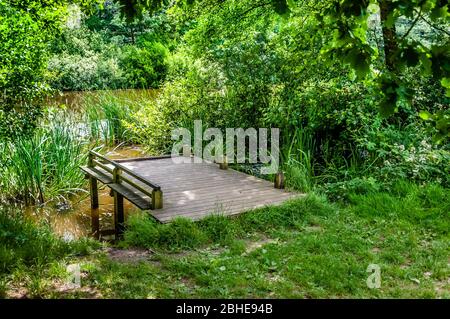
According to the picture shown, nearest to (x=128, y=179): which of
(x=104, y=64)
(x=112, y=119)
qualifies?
(x=112, y=119)

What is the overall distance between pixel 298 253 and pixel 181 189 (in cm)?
286

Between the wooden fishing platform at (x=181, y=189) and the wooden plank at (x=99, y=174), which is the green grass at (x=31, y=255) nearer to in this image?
the wooden fishing platform at (x=181, y=189)

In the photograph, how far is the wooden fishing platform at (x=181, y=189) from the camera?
6.51m

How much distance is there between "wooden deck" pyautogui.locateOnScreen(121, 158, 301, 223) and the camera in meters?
6.47

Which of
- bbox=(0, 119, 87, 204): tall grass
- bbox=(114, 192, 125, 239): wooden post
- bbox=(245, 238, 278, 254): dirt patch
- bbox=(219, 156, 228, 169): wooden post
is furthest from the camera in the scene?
bbox=(219, 156, 228, 169): wooden post

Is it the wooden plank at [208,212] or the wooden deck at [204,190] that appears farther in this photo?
the wooden deck at [204,190]

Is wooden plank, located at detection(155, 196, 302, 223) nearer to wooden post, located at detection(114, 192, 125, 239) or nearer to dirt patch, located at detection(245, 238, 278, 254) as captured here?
dirt patch, located at detection(245, 238, 278, 254)

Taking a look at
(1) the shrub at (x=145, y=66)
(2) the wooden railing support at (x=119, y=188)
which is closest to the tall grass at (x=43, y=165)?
(2) the wooden railing support at (x=119, y=188)

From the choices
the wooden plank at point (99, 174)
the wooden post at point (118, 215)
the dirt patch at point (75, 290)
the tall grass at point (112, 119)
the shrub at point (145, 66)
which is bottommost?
the wooden post at point (118, 215)

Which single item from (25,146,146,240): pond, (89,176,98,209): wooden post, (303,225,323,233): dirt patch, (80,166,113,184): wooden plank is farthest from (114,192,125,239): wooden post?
(303,225,323,233): dirt patch

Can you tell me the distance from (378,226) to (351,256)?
1118mm

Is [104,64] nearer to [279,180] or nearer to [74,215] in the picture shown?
[74,215]

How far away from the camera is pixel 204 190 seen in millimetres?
7488

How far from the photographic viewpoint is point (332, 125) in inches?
335
